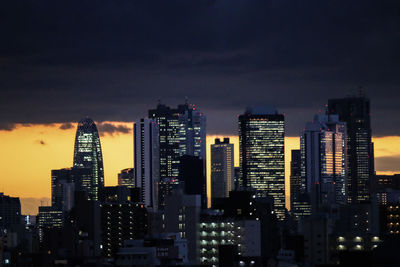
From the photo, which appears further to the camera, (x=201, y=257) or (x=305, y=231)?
(x=201, y=257)

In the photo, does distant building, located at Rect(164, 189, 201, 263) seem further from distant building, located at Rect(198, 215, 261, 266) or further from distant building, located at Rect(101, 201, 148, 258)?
distant building, located at Rect(101, 201, 148, 258)

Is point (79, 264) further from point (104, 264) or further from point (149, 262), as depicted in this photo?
point (149, 262)

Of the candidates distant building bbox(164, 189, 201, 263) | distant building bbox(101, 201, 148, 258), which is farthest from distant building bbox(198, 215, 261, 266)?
distant building bbox(101, 201, 148, 258)

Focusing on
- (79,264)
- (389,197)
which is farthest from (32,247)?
(389,197)

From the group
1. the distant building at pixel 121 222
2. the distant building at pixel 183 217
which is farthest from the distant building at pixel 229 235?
the distant building at pixel 121 222

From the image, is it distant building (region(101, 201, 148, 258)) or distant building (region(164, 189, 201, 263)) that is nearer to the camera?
distant building (region(164, 189, 201, 263))

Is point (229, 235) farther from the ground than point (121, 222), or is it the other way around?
point (121, 222)

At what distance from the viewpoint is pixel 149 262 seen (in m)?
99.9

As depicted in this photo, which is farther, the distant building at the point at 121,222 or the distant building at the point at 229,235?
the distant building at the point at 121,222

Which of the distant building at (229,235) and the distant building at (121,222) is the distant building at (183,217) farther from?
the distant building at (121,222)

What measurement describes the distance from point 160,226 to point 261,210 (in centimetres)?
1716

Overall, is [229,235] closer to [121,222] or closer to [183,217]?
[183,217]

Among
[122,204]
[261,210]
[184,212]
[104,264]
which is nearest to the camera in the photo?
[104,264]

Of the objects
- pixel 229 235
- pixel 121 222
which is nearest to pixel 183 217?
pixel 229 235
